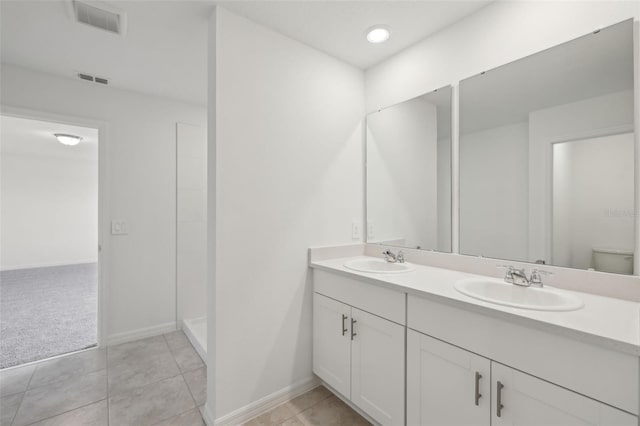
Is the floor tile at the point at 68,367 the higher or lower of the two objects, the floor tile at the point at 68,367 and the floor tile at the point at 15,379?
the lower

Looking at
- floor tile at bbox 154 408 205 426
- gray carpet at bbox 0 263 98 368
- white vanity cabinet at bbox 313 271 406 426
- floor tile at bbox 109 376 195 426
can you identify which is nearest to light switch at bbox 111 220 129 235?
gray carpet at bbox 0 263 98 368

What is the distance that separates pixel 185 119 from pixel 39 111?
1142 millimetres

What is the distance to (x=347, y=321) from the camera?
5.54 feet

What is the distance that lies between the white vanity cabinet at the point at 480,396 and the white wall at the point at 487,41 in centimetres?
156

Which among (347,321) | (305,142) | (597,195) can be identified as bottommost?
(347,321)

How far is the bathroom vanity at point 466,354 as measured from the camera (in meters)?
0.84

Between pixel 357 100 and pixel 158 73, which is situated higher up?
pixel 158 73

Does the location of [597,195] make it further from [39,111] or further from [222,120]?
[39,111]

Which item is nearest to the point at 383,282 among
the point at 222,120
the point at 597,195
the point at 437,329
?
the point at 437,329

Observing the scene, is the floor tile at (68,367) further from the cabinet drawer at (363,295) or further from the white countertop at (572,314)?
the white countertop at (572,314)

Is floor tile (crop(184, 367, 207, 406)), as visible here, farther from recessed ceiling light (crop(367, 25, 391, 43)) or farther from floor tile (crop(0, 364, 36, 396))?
recessed ceiling light (crop(367, 25, 391, 43))

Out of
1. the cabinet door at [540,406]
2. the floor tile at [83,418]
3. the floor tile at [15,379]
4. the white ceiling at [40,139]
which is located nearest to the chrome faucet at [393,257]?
the cabinet door at [540,406]

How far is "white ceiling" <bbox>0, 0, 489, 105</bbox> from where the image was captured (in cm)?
161

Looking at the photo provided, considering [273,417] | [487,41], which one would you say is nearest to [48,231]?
[273,417]
